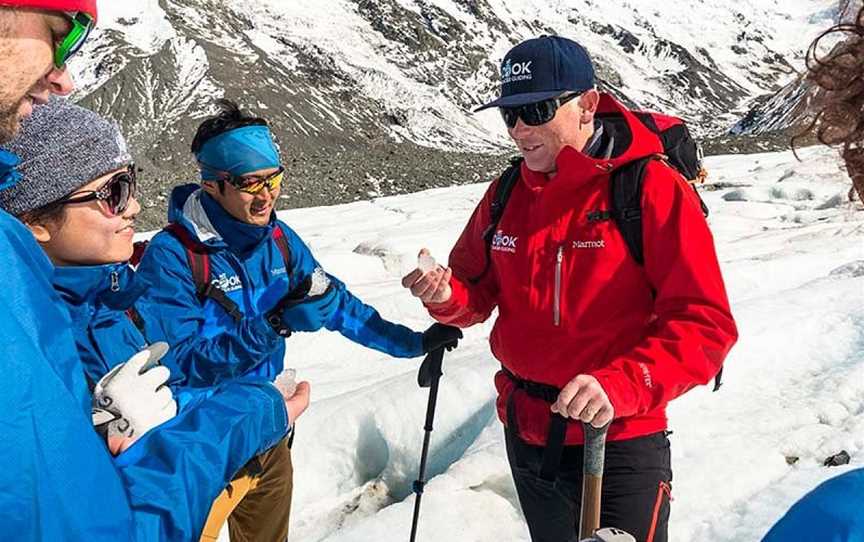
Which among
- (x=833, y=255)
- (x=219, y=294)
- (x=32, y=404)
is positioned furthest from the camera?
(x=833, y=255)

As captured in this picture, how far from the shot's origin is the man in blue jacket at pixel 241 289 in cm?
261

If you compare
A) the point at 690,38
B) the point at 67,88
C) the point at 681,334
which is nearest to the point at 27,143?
the point at 67,88

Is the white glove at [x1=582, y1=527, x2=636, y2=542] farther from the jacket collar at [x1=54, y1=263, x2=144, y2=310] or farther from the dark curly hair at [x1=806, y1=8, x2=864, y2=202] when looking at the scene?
the jacket collar at [x1=54, y1=263, x2=144, y2=310]

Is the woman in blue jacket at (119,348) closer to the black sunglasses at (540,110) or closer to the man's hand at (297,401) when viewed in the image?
the man's hand at (297,401)

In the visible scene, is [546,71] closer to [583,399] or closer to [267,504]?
[583,399]

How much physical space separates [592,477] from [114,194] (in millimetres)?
→ 1512

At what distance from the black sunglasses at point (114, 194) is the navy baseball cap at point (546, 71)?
1.13 metres

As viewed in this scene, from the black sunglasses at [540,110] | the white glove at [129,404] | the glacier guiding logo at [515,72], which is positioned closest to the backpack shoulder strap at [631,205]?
the black sunglasses at [540,110]

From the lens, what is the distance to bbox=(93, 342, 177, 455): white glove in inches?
60.5

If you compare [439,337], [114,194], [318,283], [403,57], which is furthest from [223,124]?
[403,57]

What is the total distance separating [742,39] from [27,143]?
126 metres

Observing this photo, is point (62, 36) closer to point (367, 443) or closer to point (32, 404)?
point (32, 404)

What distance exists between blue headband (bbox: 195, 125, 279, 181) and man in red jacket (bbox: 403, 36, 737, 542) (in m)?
0.91

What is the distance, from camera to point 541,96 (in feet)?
7.38
